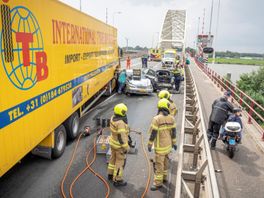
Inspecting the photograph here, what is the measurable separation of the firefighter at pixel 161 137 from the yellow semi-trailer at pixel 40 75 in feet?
8.24

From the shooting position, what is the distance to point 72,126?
8352mm

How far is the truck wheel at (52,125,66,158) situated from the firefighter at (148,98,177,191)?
2.81 metres

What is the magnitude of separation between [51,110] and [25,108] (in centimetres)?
136

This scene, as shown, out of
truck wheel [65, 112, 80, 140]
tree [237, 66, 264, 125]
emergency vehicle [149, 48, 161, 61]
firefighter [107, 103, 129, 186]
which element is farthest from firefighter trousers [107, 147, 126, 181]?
emergency vehicle [149, 48, 161, 61]

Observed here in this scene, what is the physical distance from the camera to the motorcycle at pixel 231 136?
23.6 feet

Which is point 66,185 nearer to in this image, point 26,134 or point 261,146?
point 26,134

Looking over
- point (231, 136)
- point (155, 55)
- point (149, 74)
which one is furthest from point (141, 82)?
point (155, 55)

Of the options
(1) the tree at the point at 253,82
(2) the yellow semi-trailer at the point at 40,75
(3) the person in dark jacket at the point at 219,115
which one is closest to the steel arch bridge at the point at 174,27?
(1) the tree at the point at 253,82

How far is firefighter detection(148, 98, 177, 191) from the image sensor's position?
5688 millimetres

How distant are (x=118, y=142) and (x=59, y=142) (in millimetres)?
2341

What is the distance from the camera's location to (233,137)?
23.9 feet

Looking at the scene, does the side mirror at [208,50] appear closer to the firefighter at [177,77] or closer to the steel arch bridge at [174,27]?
the firefighter at [177,77]

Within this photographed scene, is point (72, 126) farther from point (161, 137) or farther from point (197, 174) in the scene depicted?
point (197, 174)

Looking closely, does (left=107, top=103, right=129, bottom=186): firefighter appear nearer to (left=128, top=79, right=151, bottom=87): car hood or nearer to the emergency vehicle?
(left=128, top=79, right=151, bottom=87): car hood
